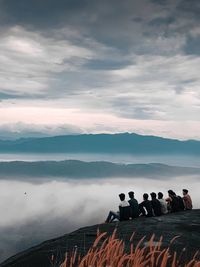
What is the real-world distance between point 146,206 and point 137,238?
7.21 m

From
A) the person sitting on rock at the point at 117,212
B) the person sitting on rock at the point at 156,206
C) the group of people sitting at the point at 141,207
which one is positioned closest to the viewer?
the person sitting on rock at the point at 117,212

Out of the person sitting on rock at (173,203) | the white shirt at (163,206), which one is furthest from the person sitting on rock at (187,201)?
the white shirt at (163,206)

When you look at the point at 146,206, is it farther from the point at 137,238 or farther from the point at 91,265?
the point at 91,265

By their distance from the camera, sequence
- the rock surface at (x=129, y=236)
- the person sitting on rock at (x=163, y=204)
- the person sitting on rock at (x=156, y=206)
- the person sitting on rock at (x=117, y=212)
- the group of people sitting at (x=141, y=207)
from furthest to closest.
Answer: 1. the person sitting on rock at (x=163, y=204)
2. the person sitting on rock at (x=156, y=206)
3. the group of people sitting at (x=141, y=207)
4. the person sitting on rock at (x=117, y=212)
5. the rock surface at (x=129, y=236)

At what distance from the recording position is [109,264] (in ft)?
16.2

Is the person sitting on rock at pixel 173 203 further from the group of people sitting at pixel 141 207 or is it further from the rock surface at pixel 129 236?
the rock surface at pixel 129 236

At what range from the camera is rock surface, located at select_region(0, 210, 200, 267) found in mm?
12438

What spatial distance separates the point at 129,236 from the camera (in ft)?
50.6

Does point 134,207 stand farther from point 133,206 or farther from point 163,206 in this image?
point 163,206

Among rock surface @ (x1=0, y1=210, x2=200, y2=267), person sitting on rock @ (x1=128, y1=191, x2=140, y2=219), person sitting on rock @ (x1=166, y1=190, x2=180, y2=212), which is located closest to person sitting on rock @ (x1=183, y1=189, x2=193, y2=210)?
person sitting on rock @ (x1=166, y1=190, x2=180, y2=212)

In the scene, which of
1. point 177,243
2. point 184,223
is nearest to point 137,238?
point 177,243

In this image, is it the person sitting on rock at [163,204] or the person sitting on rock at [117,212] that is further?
the person sitting on rock at [163,204]

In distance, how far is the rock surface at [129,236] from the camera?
1244 cm

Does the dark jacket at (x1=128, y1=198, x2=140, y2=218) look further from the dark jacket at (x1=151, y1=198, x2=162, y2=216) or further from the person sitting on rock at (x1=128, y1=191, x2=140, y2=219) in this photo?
the dark jacket at (x1=151, y1=198, x2=162, y2=216)
